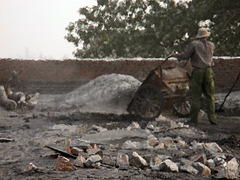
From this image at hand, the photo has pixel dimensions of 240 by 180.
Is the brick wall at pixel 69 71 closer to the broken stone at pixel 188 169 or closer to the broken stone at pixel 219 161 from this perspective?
the broken stone at pixel 219 161

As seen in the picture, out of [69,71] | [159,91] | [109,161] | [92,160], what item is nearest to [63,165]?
[92,160]

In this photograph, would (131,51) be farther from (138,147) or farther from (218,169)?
(218,169)

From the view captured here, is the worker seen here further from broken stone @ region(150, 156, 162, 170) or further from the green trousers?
broken stone @ region(150, 156, 162, 170)

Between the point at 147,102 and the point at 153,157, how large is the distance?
351 cm

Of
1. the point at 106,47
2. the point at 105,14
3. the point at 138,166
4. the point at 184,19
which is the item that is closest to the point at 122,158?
the point at 138,166

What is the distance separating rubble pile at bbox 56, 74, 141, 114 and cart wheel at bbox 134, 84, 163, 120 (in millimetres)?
1492

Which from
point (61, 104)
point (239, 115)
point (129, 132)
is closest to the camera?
point (129, 132)

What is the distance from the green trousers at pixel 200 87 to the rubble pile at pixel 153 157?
154 cm

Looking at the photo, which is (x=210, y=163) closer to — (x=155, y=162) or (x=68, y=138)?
(x=155, y=162)

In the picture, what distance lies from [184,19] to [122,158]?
12032mm

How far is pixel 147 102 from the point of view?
732 cm

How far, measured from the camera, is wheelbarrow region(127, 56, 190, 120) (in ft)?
23.2

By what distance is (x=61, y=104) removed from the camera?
993 centimetres

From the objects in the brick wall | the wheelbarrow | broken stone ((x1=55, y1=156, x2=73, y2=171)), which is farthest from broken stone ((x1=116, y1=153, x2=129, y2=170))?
the brick wall
